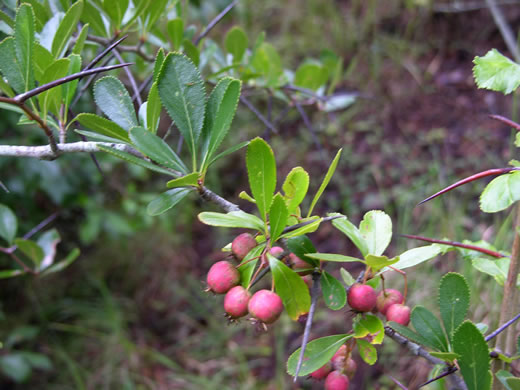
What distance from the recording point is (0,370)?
1.72 metres

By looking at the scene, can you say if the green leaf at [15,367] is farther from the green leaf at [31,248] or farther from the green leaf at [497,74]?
the green leaf at [497,74]

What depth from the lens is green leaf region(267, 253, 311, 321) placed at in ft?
1.63

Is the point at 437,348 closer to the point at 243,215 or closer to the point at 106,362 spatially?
the point at 243,215

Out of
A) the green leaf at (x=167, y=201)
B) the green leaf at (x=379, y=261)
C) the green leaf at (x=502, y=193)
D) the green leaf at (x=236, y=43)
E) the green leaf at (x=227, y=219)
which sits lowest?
the green leaf at (x=379, y=261)

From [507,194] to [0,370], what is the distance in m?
1.89

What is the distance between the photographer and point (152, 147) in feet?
1.60

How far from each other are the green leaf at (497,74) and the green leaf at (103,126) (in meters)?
0.42

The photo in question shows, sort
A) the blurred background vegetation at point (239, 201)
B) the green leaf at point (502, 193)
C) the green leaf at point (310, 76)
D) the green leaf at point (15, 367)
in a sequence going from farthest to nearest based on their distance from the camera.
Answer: the blurred background vegetation at point (239, 201), the green leaf at point (15, 367), the green leaf at point (310, 76), the green leaf at point (502, 193)

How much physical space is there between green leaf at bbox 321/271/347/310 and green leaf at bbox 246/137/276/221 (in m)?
0.11

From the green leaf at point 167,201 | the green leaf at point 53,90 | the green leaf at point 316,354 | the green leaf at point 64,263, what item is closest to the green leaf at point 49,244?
the green leaf at point 64,263

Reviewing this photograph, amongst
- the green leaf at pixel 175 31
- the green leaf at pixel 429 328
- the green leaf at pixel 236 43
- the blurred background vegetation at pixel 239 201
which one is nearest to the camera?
the green leaf at pixel 429 328

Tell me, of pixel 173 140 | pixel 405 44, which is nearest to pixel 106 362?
pixel 173 140

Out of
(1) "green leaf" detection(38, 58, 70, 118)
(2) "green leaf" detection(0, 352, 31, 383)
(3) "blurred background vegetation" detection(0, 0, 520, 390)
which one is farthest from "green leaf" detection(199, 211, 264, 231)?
(2) "green leaf" detection(0, 352, 31, 383)

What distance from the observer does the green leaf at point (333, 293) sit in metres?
0.51
